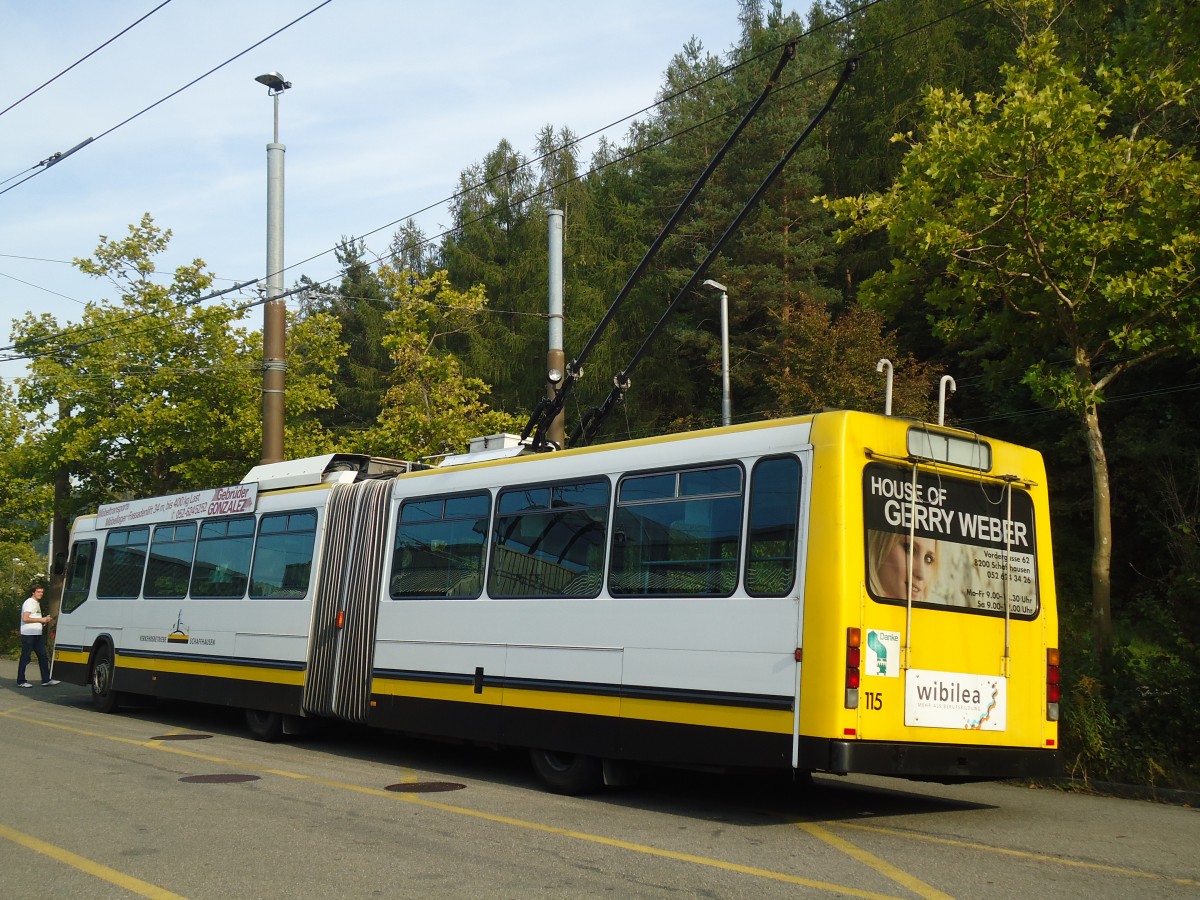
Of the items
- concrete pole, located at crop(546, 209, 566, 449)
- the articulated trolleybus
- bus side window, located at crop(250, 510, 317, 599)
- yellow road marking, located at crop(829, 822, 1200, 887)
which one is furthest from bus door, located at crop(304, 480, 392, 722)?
yellow road marking, located at crop(829, 822, 1200, 887)

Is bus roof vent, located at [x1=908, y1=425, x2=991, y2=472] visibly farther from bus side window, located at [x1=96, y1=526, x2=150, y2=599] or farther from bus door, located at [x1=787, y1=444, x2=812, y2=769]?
bus side window, located at [x1=96, y1=526, x2=150, y2=599]

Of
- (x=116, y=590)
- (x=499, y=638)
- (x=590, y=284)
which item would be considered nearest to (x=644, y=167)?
(x=590, y=284)

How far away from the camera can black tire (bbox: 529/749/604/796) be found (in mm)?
10500

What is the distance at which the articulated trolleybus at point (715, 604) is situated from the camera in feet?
28.8

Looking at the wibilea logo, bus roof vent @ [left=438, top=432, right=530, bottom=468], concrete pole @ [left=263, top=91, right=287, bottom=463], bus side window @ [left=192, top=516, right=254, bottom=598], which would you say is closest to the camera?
the wibilea logo

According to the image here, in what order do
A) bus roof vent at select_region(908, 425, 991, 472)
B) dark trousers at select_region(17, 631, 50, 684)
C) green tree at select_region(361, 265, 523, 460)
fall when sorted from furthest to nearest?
1. green tree at select_region(361, 265, 523, 460)
2. dark trousers at select_region(17, 631, 50, 684)
3. bus roof vent at select_region(908, 425, 991, 472)

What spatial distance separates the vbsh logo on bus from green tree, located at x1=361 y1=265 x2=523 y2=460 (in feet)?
61.2

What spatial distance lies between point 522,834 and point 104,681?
39.8ft

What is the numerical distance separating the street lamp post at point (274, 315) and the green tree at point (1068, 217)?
32.4ft

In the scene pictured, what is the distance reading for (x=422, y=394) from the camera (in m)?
27.8

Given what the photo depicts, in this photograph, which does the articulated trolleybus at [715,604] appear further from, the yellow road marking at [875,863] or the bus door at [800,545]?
the yellow road marking at [875,863]

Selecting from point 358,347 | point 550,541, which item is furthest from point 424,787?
point 358,347

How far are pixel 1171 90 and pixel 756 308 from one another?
25678mm

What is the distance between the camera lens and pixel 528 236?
5038 cm
